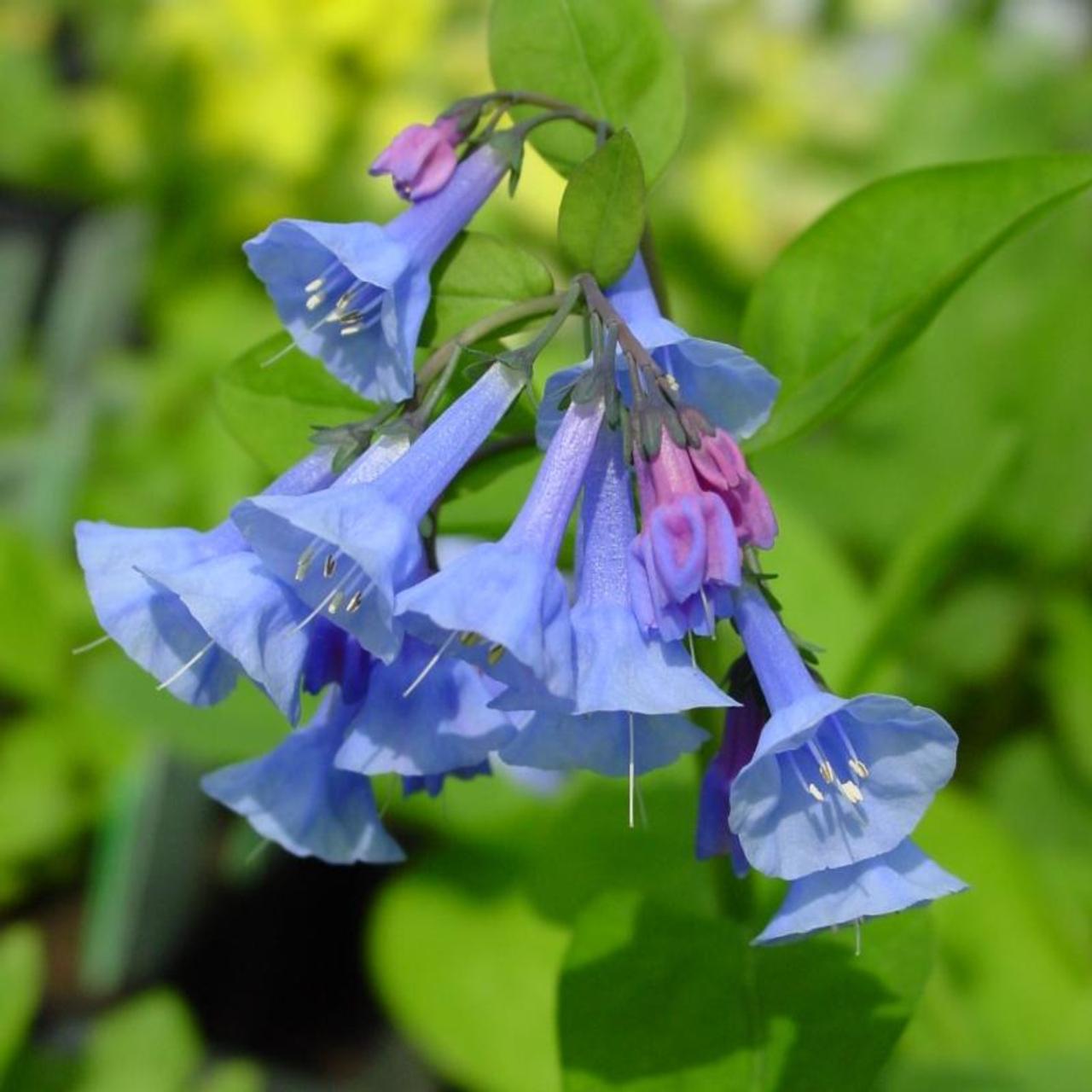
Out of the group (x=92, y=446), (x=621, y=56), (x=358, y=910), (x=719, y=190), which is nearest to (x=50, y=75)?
(x=92, y=446)

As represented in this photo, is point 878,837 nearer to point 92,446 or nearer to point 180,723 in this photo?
point 180,723

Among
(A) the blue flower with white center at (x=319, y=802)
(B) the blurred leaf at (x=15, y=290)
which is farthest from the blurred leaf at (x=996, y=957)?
(B) the blurred leaf at (x=15, y=290)

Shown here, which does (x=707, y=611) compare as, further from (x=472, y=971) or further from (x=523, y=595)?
(x=472, y=971)

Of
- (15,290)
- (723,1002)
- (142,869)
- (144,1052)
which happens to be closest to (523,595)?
(723,1002)

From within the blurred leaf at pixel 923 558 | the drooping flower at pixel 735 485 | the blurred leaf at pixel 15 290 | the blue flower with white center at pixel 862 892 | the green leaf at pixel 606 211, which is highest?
the green leaf at pixel 606 211

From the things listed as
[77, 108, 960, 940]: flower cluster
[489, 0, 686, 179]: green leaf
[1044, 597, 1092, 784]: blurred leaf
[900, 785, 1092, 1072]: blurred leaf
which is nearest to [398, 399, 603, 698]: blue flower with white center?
[77, 108, 960, 940]: flower cluster

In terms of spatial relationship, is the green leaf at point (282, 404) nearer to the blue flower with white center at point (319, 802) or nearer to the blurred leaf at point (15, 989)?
the blue flower with white center at point (319, 802)
